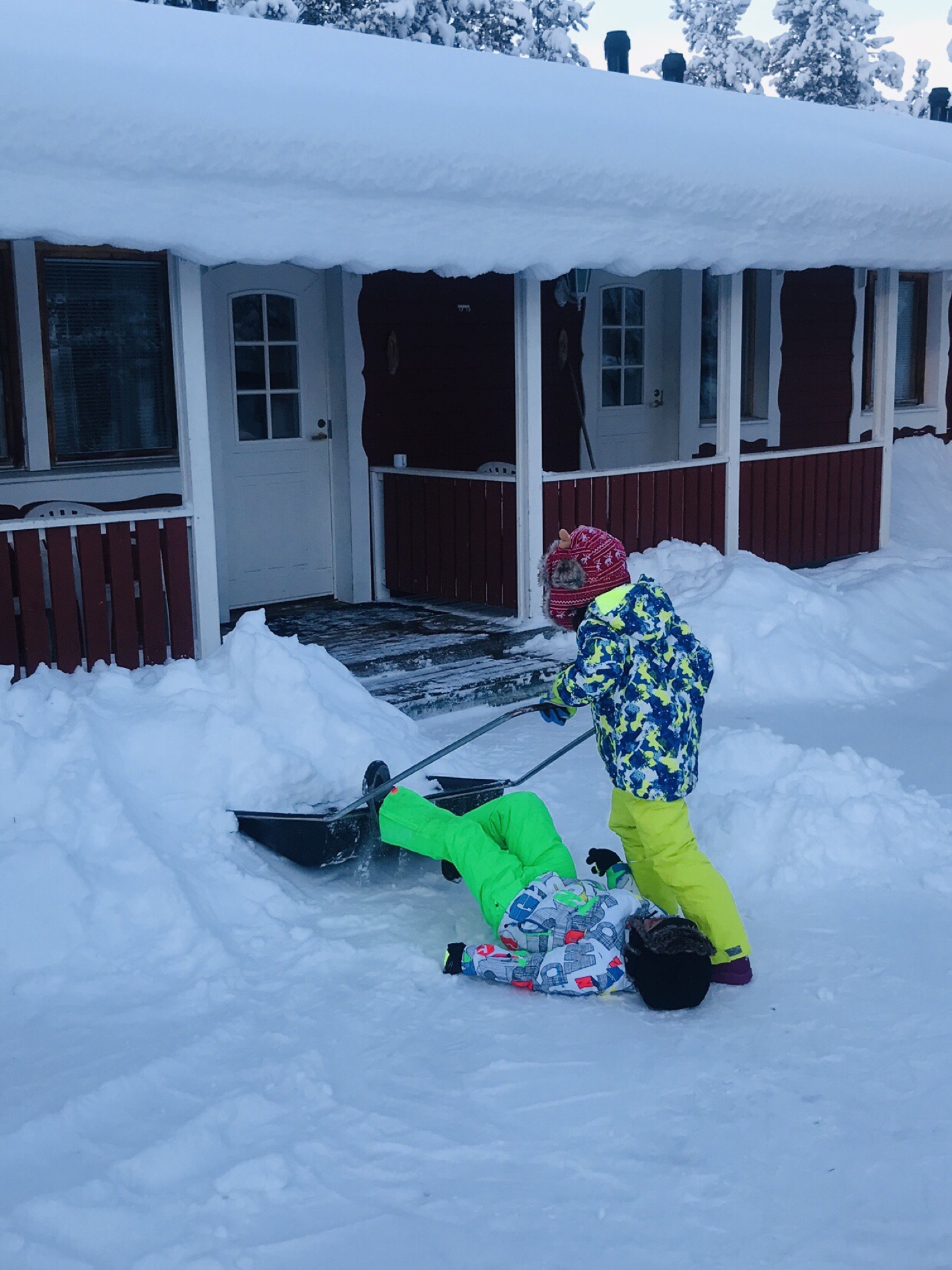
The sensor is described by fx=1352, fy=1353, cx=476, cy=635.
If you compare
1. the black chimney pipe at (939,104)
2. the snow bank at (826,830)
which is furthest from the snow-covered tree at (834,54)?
the snow bank at (826,830)

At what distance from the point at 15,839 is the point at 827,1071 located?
2737 mm

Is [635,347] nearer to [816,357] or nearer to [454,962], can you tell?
[816,357]

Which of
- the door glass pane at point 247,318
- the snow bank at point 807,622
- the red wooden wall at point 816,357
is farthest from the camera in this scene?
the red wooden wall at point 816,357

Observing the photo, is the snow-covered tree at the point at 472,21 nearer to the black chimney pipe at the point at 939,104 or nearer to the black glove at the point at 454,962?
the black chimney pipe at the point at 939,104

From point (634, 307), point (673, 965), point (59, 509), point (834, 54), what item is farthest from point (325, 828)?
point (834, 54)

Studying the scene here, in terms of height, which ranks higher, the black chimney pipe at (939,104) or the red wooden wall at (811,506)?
the black chimney pipe at (939,104)

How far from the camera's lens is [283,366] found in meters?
9.52

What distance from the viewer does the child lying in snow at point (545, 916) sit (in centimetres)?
406

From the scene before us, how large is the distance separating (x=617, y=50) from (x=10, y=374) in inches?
416

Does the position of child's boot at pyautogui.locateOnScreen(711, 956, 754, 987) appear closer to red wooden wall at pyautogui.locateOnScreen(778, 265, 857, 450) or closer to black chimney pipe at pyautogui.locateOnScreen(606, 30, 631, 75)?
red wooden wall at pyautogui.locateOnScreen(778, 265, 857, 450)

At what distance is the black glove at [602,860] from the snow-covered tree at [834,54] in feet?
118

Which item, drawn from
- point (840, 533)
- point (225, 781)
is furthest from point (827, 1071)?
point (840, 533)

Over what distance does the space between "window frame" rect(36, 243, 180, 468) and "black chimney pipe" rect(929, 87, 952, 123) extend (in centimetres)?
1437

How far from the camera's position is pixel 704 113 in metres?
10.3
